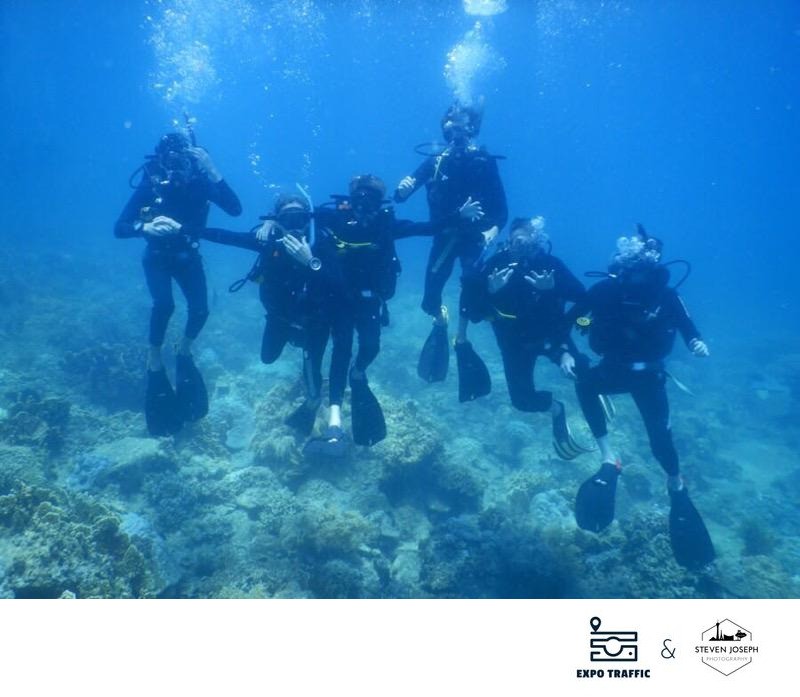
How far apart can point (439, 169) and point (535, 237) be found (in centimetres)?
250

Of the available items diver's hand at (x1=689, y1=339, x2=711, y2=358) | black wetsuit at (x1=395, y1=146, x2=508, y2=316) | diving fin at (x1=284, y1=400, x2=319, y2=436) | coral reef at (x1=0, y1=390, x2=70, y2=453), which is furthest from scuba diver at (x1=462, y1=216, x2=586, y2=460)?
coral reef at (x1=0, y1=390, x2=70, y2=453)

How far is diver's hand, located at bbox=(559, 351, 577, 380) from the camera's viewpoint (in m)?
7.28

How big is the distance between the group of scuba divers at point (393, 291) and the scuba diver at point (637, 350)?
19 millimetres

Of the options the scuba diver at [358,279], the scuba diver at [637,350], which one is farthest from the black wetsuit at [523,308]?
the scuba diver at [358,279]

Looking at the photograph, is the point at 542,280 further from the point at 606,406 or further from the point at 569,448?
the point at 569,448

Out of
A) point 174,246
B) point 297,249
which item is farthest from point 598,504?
point 174,246

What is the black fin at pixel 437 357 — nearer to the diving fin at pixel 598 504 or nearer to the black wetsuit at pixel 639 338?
the black wetsuit at pixel 639 338

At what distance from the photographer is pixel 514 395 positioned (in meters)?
7.95

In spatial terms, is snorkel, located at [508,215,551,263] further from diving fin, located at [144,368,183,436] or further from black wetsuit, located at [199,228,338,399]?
diving fin, located at [144,368,183,436]

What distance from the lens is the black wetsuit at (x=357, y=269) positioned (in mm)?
6465

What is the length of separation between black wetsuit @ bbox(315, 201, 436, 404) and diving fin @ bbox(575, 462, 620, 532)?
13.0 feet

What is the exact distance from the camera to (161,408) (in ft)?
25.8

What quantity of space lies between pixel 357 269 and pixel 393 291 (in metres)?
0.70
